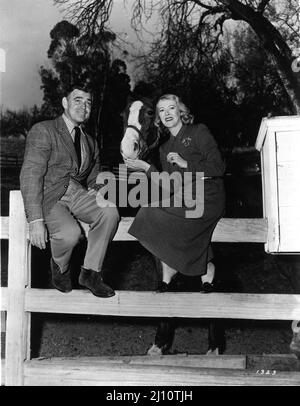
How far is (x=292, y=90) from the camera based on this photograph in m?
3.29

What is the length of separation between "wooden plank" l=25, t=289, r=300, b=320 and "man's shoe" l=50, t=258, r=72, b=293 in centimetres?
3

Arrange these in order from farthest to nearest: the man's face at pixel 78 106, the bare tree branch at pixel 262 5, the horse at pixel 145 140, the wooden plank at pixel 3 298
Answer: the bare tree branch at pixel 262 5 → the horse at pixel 145 140 → the man's face at pixel 78 106 → the wooden plank at pixel 3 298

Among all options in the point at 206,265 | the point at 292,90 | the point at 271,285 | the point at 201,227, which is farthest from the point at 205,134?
the point at 271,285

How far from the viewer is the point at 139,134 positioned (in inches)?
120

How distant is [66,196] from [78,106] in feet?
1.79

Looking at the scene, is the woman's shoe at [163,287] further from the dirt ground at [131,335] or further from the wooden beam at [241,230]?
the dirt ground at [131,335]

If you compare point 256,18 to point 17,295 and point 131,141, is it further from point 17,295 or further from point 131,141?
Result: point 17,295

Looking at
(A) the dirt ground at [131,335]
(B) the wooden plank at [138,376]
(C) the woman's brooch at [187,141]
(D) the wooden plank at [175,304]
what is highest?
(C) the woman's brooch at [187,141]

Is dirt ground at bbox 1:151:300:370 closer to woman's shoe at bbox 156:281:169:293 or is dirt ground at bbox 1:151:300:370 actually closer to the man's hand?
woman's shoe at bbox 156:281:169:293

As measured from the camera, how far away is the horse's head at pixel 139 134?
305cm

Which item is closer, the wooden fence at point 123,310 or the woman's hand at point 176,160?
the wooden fence at point 123,310

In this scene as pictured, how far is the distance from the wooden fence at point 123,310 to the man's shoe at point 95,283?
34 mm

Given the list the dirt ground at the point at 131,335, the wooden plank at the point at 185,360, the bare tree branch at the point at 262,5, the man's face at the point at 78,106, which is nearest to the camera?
the man's face at the point at 78,106

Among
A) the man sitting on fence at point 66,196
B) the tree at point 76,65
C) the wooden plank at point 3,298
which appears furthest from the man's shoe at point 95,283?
the tree at point 76,65
